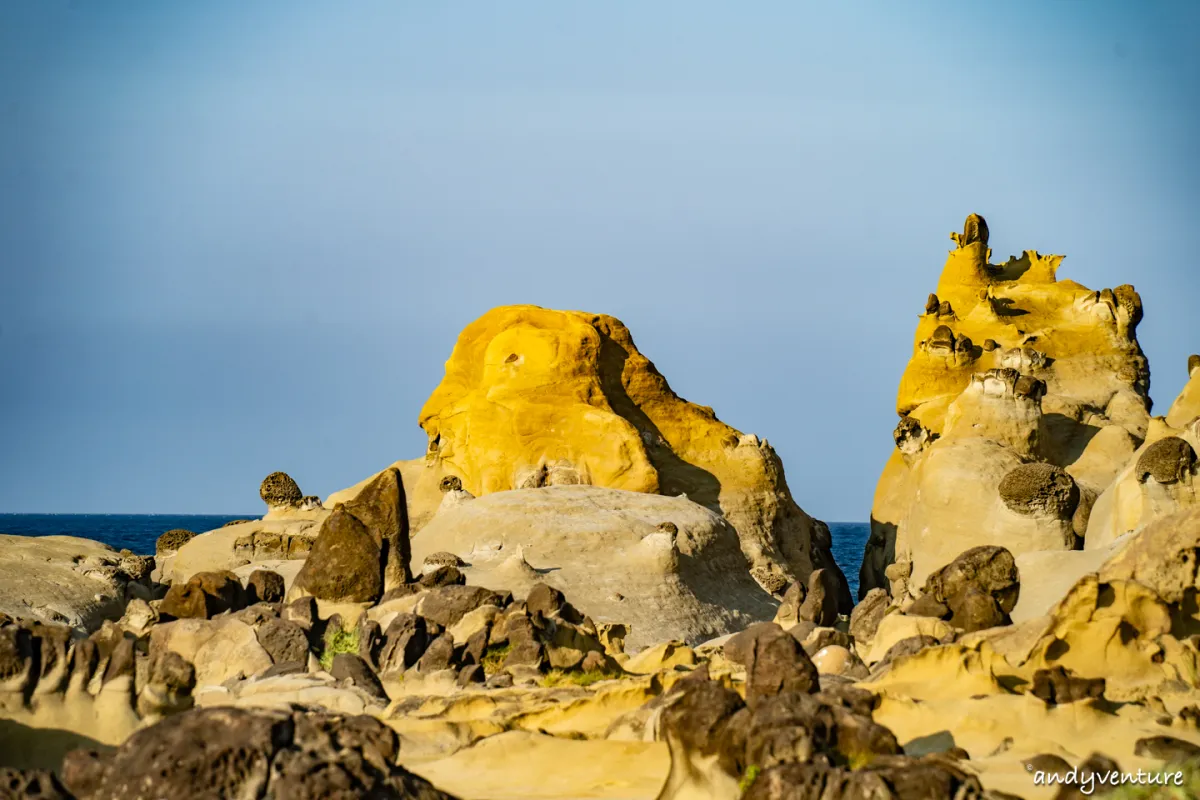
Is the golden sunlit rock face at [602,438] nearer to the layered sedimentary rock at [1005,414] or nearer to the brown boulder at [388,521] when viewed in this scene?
the layered sedimentary rock at [1005,414]

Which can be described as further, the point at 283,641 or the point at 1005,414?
the point at 1005,414

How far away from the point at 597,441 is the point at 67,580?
1567 cm

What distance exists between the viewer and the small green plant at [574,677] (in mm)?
16422

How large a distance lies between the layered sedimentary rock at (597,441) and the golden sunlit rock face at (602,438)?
34 millimetres

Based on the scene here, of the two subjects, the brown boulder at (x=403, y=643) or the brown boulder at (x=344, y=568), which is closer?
the brown boulder at (x=403, y=643)

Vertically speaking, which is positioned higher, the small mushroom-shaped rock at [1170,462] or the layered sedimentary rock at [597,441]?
the layered sedimentary rock at [597,441]

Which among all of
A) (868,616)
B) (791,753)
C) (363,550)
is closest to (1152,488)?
(868,616)

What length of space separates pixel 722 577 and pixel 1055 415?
14031 millimetres

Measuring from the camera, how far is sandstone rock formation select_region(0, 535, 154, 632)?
71.4 ft

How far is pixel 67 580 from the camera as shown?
918 inches

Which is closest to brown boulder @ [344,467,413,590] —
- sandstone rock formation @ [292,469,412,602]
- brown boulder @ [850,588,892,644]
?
sandstone rock formation @ [292,469,412,602]

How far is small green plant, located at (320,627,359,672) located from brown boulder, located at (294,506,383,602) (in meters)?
1.55

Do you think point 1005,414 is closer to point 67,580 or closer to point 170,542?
point 67,580

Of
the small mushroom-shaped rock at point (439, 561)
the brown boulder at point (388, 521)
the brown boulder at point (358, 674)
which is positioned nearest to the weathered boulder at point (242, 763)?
the brown boulder at point (358, 674)
